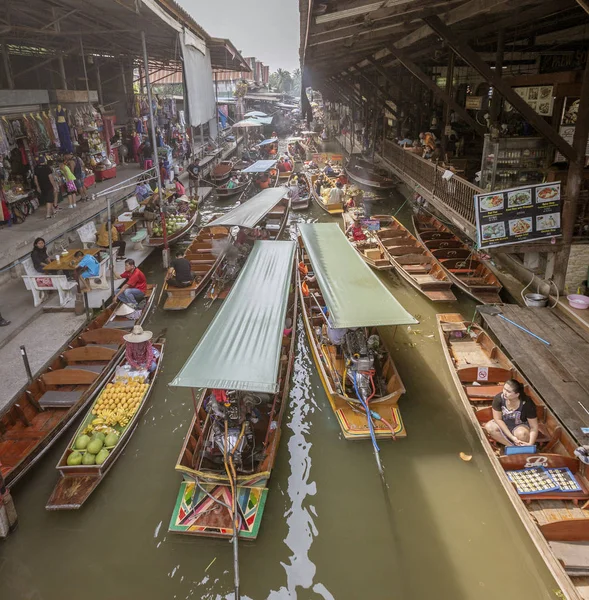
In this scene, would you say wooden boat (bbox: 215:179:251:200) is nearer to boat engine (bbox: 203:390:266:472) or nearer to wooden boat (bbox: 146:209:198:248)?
wooden boat (bbox: 146:209:198:248)

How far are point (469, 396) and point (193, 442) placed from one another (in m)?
4.68

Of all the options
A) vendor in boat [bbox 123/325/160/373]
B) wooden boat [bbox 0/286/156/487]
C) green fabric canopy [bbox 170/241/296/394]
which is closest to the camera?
green fabric canopy [bbox 170/241/296/394]

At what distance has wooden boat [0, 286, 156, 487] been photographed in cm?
651

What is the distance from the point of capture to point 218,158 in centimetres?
2991

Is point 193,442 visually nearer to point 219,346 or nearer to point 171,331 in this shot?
point 219,346

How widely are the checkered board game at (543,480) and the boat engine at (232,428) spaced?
3.67 meters

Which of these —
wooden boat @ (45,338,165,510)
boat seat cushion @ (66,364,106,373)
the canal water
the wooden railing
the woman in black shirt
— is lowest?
the canal water

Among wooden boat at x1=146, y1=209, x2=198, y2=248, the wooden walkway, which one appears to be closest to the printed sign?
the wooden walkway

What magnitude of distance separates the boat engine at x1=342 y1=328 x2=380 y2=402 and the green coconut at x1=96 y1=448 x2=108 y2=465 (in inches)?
162

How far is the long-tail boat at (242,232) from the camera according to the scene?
42.3ft

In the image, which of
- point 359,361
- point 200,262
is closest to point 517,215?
point 359,361

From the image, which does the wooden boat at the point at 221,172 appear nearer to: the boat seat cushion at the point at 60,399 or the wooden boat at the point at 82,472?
the boat seat cushion at the point at 60,399

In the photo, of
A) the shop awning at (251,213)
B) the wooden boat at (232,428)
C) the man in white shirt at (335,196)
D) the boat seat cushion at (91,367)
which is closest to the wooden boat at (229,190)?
the shop awning at (251,213)

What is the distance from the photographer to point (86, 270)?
10.9 m
